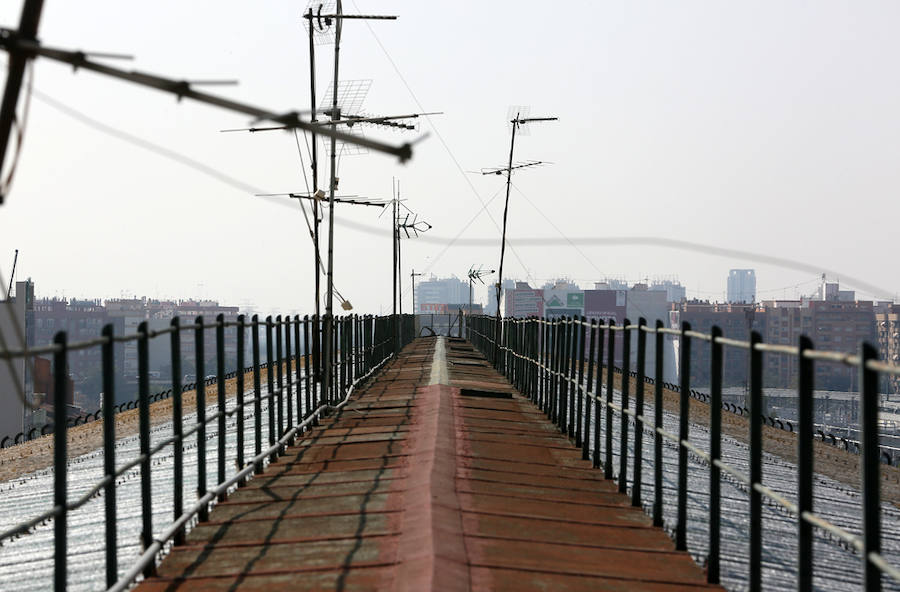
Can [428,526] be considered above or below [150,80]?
below

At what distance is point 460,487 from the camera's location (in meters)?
9.16

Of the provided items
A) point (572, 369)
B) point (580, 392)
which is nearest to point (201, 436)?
point (580, 392)

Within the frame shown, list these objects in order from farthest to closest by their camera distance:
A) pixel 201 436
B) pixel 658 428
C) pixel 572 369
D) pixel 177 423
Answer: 1. pixel 572 369
2. pixel 201 436
3. pixel 658 428
4. pixel 177 423

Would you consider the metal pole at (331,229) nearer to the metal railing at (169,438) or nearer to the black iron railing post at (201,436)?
the metal railing at (169,438)

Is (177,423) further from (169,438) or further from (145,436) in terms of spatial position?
(169,438)

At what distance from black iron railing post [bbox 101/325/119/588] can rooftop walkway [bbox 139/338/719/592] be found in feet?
1.51

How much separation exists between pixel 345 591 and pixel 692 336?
2.93 m

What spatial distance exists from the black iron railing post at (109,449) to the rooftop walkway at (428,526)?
0.46 m

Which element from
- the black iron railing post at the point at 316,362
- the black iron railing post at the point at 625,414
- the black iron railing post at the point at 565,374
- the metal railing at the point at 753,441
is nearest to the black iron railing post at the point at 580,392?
the metal railing at the point at 753,441

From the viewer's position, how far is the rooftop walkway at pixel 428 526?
643 centimetres

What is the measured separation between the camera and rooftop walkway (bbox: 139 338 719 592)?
6426mm

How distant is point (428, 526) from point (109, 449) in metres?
2.13

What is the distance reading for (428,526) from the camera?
7.10 meters

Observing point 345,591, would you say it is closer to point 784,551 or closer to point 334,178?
point 784,551
